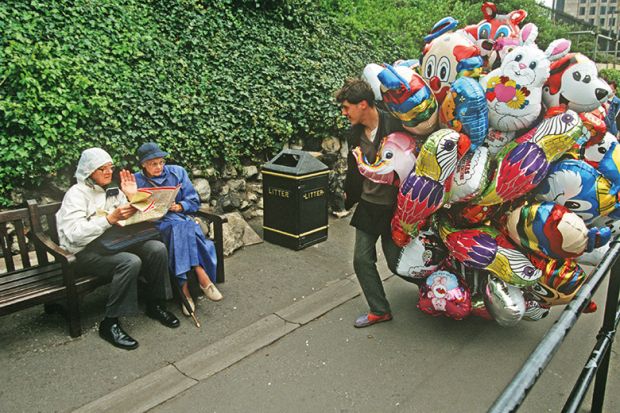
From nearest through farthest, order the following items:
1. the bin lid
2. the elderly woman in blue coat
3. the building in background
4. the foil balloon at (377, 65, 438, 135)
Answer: the foil balloon at (377, 65, 438, 135) → the elderly woman in blue coat → the bin lid → the building in background

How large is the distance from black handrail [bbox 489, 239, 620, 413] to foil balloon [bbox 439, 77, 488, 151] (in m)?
1.29

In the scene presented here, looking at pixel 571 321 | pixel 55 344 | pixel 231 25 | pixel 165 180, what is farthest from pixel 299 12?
pixel 571 321

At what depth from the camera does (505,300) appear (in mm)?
3566

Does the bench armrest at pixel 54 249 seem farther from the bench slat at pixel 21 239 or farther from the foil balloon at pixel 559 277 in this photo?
the foil balloon at pixel 559 277

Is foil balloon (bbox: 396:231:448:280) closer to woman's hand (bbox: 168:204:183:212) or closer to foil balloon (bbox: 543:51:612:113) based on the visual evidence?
foil balloon (bbox: 543:51:612:113)

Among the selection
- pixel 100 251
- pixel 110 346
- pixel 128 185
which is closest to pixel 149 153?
pixel 128 185

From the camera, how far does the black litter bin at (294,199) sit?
564cm

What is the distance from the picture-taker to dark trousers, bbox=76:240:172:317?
3805 millimetres

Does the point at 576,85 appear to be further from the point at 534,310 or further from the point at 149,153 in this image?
the point at 149,153

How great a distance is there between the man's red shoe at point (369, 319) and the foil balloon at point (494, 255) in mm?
945

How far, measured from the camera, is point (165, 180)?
4410 millimetres

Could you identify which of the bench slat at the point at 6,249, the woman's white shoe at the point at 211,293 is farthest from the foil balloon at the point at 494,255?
the bench slat at the point at 6,249

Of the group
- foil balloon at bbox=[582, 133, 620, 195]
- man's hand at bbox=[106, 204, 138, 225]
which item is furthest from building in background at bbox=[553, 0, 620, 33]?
man's hand at bbox=[106, 204, 138, 225]

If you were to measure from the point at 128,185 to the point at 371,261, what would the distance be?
2.10 metres
